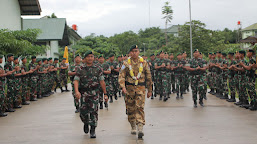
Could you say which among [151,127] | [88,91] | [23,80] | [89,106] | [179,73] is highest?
[179,73]

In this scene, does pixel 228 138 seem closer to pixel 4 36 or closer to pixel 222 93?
pixel 222 93

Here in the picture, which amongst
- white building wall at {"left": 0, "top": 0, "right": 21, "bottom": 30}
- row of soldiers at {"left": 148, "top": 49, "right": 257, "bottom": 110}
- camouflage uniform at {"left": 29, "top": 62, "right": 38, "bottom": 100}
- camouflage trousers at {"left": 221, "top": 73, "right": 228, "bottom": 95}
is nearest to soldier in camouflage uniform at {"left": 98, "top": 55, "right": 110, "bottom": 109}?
row of soldiers at {"left": 148, "top": 49, "right": 257, "bottom": 110}

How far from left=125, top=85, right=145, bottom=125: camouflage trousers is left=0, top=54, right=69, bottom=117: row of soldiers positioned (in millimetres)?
5594

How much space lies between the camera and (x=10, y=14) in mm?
23297

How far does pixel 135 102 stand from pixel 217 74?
9.22m

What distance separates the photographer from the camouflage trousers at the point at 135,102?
7.58 metres

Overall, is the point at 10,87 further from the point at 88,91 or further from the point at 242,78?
the point at 242,78

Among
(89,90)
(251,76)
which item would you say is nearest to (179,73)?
(251,76)

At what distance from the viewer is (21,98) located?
1500 cm

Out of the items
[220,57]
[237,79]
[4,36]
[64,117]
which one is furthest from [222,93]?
[4,36]

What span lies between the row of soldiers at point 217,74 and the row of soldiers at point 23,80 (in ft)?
19.4

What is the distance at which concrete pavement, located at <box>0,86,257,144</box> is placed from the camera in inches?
285

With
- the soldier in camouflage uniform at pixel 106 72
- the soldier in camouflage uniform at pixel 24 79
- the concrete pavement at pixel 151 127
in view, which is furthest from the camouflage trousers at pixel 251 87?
the soldier in camouflage uniform at pixel 24 79

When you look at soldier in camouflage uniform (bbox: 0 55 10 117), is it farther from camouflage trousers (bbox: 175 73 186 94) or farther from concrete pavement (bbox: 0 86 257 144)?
camouflage trousers (bbox: 175 73 186 94)
